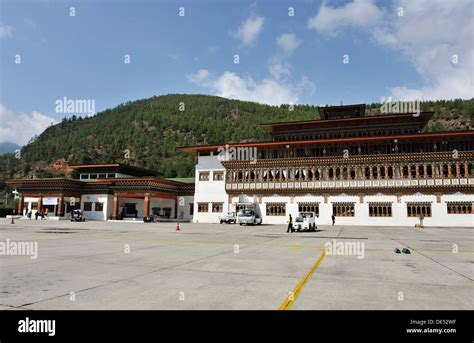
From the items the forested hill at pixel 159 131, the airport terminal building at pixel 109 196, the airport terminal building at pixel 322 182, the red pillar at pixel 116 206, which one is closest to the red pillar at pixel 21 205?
the airport terminal building at pixel 109 196

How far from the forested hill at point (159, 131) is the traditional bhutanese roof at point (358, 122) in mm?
67873

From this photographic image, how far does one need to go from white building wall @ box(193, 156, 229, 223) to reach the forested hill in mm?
63670

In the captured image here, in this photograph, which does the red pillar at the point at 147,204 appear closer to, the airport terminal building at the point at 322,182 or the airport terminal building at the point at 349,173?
the airport terminal building at the point at 322,182

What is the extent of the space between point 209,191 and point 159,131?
11673cm

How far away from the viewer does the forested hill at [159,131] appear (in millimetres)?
130625

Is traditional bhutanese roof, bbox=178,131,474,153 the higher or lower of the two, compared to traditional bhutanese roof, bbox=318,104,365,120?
lower

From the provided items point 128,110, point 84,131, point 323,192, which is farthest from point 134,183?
point 128,110

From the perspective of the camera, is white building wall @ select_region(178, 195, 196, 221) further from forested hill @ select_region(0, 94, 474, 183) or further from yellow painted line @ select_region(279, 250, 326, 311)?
forested hill @ select_region(0, 94, 474, 183)

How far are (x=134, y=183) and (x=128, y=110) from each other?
5612 inches

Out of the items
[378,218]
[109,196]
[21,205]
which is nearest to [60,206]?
[109,196]

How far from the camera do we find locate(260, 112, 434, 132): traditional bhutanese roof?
44812 mm

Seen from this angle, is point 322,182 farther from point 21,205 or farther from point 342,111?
point 21,205

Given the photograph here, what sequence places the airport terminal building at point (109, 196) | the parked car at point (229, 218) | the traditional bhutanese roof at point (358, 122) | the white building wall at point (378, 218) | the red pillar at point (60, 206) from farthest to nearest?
1. the red pillar at point (60, 206)
2. the airport terminal building at point (109, 196)
3. the parked car at point (229, 218)
4. the traditional bhutanese roof at point (358, 122)
5. the white building wall at point (378, 218)

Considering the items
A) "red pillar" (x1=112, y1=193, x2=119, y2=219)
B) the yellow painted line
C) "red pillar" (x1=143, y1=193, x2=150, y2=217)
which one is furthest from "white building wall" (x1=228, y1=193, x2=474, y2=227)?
the yellow painted line
